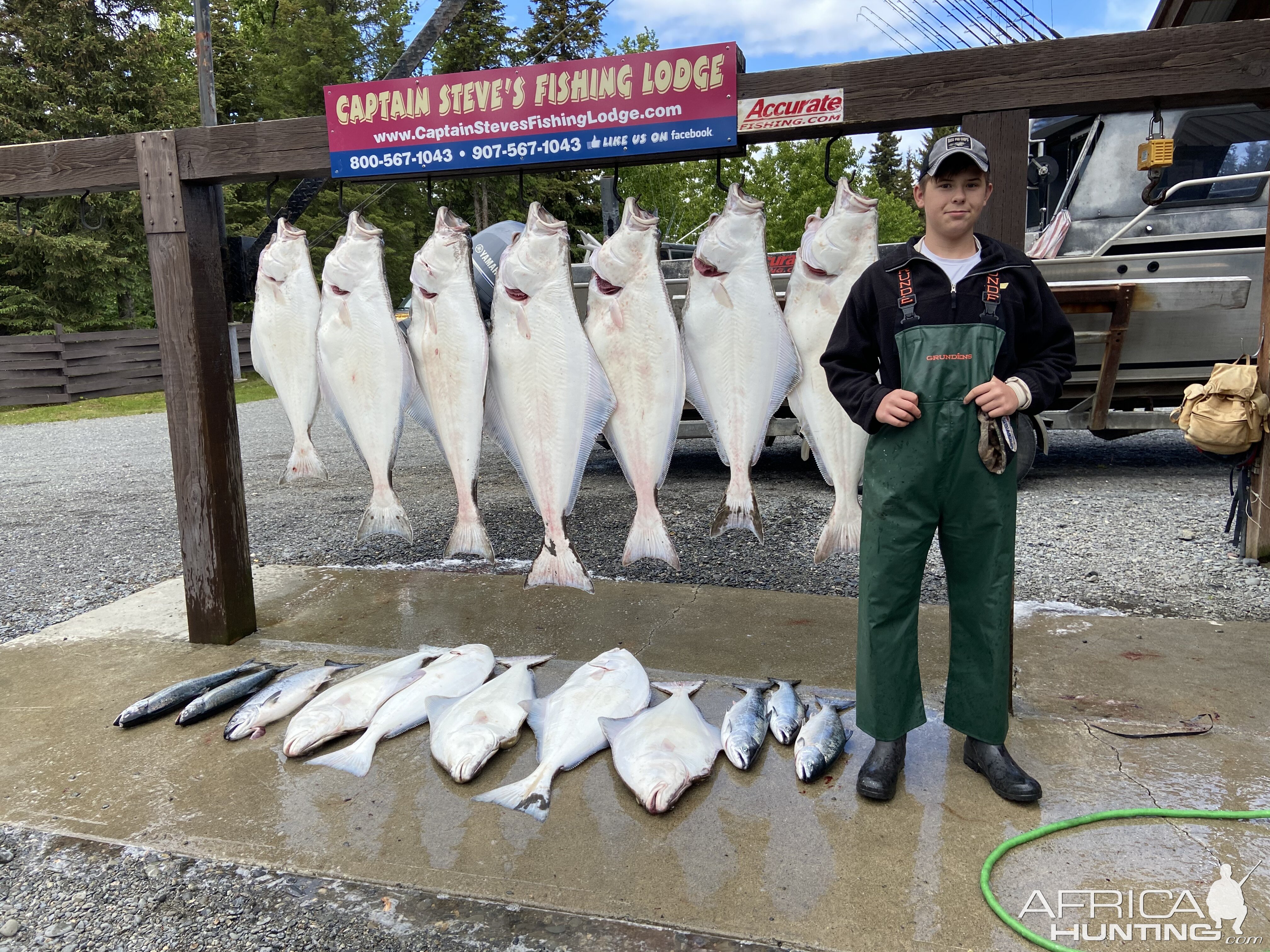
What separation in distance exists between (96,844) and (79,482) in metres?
8.85

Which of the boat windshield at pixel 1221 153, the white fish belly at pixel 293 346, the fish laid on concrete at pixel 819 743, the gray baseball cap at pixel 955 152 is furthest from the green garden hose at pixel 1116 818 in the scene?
the boat windshield at pixel 1221 153

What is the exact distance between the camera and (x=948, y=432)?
7.70 feet

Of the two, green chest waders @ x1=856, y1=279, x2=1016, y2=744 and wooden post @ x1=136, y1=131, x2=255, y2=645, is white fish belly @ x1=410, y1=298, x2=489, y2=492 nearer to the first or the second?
wooden post @ x1=136, y1=131, x2=255, y2=645

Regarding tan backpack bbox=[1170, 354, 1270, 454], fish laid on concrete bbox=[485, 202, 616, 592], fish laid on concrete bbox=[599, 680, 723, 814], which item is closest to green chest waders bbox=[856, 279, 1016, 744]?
fish laid on concrete bbox=[599, 680, 723, 814]

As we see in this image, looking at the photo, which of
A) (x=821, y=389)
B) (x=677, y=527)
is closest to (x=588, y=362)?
(x=821, y=389)

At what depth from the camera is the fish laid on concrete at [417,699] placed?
2863mm

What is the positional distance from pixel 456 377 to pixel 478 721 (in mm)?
1254

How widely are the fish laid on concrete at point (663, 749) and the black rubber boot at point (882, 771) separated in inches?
18.8

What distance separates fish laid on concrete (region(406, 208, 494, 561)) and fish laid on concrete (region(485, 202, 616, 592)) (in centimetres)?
9

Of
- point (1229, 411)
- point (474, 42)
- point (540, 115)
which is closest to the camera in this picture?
point (540, 115)

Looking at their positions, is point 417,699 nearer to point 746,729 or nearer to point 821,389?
point 746,729

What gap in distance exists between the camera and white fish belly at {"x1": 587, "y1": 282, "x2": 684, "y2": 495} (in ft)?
9.58

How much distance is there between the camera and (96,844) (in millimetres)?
2475

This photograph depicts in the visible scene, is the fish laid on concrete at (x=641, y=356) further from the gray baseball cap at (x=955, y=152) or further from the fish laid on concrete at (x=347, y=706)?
the fish laid on concrete at (x=347, y=706)
